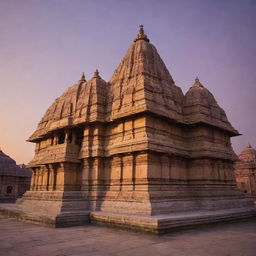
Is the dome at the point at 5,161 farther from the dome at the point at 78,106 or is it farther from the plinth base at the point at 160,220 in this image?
the plinth base at the point at 160,220

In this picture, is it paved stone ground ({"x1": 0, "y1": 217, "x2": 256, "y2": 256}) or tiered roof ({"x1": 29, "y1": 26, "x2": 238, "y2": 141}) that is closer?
paved stone ground ({"x1": 0, "y1": 217, "x2": 256, "y2": 256})

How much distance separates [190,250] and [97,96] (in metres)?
11.9

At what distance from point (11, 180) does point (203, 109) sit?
1170 inches

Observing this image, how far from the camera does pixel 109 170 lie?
1527 cm

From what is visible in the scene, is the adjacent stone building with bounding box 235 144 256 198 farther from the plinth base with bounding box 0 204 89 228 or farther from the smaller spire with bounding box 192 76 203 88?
the plinth base with bounding box 0 204 89 228

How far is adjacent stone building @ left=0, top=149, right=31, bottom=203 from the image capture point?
3438 cm

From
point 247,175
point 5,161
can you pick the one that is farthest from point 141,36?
point 5,161

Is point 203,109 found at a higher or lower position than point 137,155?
higher

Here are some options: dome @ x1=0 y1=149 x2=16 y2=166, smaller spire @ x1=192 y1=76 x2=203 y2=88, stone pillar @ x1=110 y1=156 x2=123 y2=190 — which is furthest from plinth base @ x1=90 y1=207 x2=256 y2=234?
dome @ x1=0 y1=149 x2=16 y2=166

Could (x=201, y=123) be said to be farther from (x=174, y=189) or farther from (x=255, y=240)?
(x=255, y=240)

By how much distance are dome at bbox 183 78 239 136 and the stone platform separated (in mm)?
5940

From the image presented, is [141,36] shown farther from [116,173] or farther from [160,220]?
[160,220]

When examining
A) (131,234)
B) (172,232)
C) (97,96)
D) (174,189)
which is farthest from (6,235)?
(97,96)

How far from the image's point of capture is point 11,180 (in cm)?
3541
